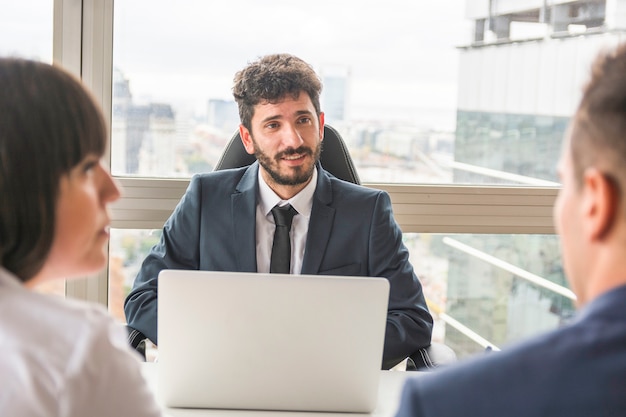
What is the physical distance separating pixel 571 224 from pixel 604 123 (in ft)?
0.43

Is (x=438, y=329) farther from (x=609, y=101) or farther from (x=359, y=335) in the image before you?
(x=609, y=101)

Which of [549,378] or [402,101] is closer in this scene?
[549,378]

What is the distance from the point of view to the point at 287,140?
2398 millimetres

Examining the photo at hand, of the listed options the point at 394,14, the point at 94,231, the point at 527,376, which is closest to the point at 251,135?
the point at 394,14

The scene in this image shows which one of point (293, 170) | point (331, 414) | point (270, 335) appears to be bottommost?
point (331, 414)

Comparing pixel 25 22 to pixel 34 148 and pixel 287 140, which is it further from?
pixel 34 148

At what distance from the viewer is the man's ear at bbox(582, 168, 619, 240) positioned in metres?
0.77

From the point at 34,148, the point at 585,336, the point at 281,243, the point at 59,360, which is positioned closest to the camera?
the point at 585,336

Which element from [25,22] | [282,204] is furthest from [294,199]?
[25,22]

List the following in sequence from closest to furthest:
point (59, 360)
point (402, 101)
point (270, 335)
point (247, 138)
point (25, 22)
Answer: point (59, 360) → point (270, 335) → point (247, 138) → point (25, 22) → point (402, 101)

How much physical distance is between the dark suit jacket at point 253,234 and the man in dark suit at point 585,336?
1481mm

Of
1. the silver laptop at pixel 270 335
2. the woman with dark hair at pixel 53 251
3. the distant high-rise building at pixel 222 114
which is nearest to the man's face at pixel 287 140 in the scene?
the distant high-rise building at pixel 222 114

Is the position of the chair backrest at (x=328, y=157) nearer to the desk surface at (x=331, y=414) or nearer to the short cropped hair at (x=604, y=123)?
the desk surface at (x=331, y=414)

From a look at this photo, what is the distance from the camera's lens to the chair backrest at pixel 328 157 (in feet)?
8.34
